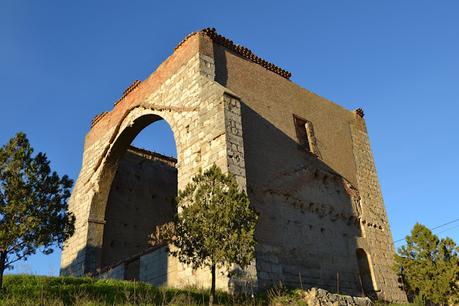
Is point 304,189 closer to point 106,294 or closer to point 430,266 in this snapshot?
point 430,266

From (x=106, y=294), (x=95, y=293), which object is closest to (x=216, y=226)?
(x=106, y=294)

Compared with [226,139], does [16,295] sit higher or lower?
lower

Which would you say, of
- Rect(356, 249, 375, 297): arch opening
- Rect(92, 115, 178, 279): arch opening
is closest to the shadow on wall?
Rect(92, 115, 178, 279): arch opening

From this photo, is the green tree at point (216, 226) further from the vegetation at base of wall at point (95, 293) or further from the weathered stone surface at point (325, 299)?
the weathered stone surface at point (325, 299)

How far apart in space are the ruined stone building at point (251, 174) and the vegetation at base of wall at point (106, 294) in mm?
529

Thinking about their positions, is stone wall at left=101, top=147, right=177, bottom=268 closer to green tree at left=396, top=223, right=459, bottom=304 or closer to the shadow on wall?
the shadow on wall

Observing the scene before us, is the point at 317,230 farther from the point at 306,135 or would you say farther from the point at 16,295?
the point at 16,295

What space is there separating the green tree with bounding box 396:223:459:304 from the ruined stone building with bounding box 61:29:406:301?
4.02 feet

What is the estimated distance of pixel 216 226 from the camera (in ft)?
25.0

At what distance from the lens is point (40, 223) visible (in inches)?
323

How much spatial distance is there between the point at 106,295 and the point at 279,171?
19.4 feet

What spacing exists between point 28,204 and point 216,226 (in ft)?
11.3

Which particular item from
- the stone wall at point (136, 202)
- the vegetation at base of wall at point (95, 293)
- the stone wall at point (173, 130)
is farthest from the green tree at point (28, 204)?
the stone wall at point (136, 202)

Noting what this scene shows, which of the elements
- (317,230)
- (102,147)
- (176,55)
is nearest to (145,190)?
(102,147)
